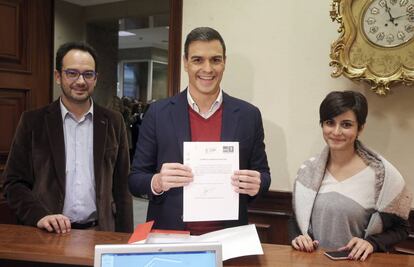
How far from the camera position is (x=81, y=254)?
131cm

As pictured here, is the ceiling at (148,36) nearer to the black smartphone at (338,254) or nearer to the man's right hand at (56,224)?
the man's right hand at (56,224)

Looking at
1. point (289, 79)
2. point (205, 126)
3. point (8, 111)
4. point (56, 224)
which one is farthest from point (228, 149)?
point (8, 111)

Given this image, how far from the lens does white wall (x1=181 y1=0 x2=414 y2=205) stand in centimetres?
219

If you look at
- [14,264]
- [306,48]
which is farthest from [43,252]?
[306,48]

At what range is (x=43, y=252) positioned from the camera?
1.32 meters

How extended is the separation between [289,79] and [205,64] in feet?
2.95

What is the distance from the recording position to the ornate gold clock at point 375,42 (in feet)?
6.48

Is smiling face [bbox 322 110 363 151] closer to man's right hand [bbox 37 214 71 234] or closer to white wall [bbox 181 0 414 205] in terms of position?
white wall [bbox 181 0 414 205]

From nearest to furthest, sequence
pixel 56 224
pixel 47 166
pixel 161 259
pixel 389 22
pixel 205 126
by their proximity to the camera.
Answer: pixel 161 259
pixel 56 224
pixel 205 126
pixel 47 166
pixel 389 22

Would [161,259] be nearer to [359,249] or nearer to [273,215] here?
[359,249]

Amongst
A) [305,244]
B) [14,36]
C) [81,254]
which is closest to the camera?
[81,254]

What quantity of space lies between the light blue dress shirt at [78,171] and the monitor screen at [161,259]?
0.95 metres

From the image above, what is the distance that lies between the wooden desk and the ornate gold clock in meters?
0.98

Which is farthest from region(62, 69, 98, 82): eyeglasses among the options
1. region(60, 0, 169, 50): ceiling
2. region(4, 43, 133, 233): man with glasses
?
region(60, 0, 169, 50): ceiling
